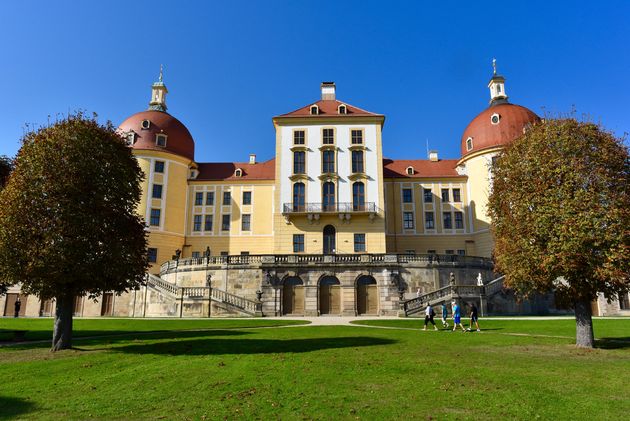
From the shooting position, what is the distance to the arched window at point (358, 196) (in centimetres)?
4300

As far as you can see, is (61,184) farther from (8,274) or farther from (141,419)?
(141,419)

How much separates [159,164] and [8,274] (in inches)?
1342

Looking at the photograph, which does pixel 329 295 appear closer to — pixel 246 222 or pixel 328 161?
pixel 328 161

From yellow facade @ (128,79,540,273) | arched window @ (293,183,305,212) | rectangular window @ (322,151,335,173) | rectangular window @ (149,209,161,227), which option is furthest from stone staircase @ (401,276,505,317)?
rectangular window @ (149,209,161,227)

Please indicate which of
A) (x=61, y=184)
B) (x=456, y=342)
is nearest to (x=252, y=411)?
(x=456, y=342)

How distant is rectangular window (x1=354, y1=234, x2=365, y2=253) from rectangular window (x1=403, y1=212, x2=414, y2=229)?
887 cm

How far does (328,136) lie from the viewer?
45.0 meters

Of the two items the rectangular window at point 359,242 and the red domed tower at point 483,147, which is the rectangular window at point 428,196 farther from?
the rectangular window at point 359,242

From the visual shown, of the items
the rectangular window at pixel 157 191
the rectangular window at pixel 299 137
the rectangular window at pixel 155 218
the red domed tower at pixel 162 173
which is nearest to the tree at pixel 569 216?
the rectangular window at pixel 299 137

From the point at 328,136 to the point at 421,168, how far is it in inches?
564

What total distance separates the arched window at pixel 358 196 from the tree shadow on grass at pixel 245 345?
25735mm

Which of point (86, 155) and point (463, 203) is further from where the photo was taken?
point (463, 203)

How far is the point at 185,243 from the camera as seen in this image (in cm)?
4866

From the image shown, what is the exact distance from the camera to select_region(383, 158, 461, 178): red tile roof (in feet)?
168
